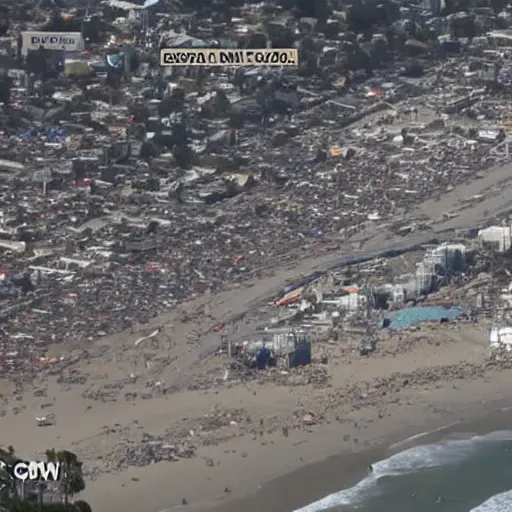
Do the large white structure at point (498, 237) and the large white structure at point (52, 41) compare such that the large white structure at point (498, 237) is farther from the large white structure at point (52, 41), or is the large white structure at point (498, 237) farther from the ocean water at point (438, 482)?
the large white structure at point (52, 41)

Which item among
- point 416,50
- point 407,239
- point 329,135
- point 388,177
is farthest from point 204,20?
point 407,239

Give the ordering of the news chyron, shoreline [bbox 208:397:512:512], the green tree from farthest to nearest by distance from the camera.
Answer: the news chyron → shoreline [bbox 208:397:512:512] → the green tree

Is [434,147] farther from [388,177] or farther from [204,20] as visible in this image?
[204,20]

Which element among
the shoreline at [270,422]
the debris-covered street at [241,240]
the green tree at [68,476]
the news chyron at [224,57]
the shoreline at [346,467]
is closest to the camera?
the green tree at [68,476]

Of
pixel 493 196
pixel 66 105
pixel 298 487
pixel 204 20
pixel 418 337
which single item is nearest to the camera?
pixel 298 487

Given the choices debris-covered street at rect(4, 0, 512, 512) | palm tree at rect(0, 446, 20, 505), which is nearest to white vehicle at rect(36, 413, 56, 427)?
debris-covered street at rect(4, 0, 512, 512)

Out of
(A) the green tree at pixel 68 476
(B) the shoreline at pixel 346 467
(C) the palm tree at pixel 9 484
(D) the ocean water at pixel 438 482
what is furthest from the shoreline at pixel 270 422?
(C) the palm tree at pixel 9 484

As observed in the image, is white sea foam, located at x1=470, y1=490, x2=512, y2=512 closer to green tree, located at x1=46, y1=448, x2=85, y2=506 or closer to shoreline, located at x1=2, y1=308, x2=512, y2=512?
shoreline, located at x1=2, y1=308, x2=512, y2=512
